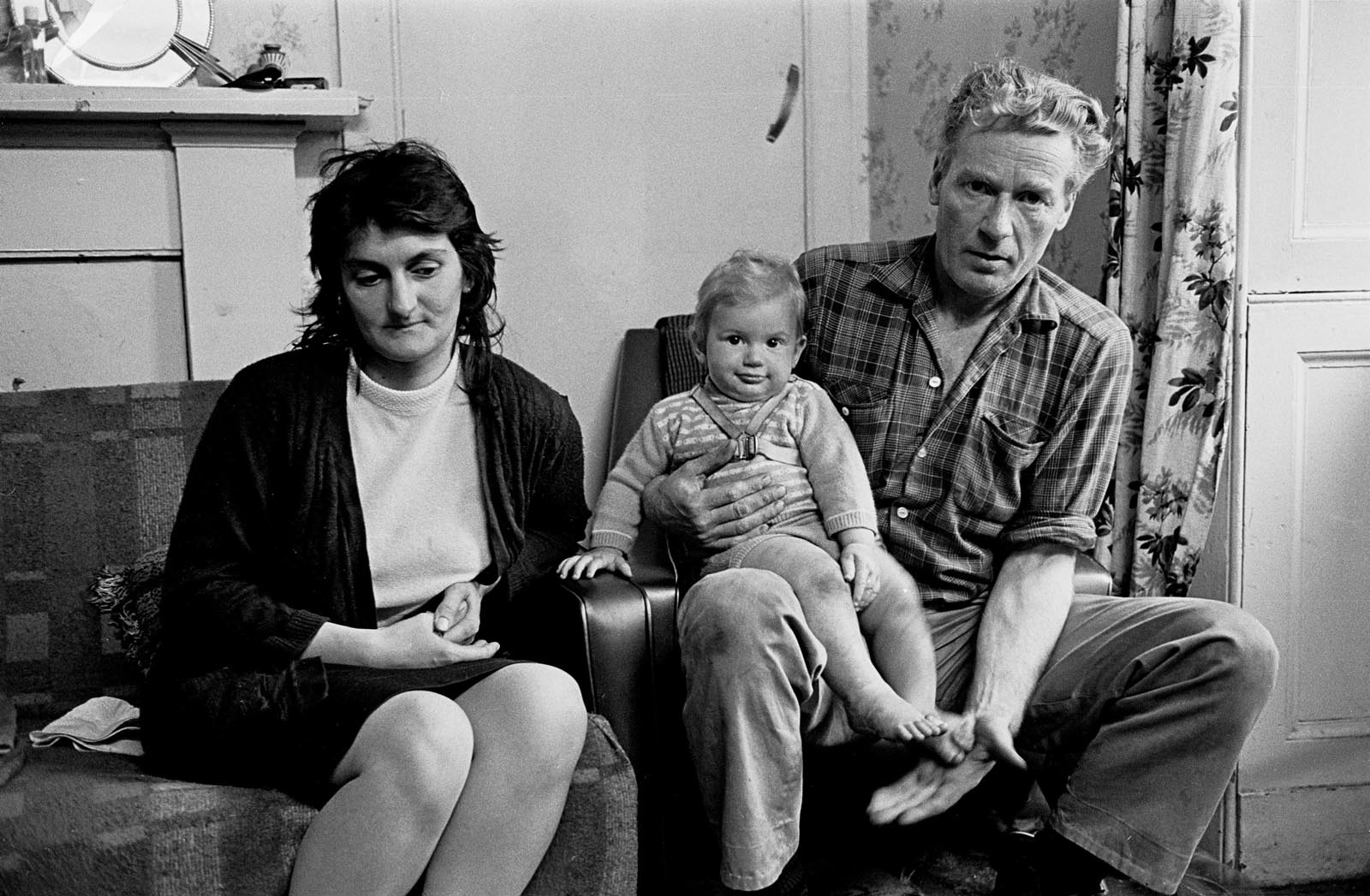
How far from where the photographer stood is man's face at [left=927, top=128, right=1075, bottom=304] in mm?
1755

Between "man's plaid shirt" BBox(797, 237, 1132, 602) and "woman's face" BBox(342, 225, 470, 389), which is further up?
"woman's face" BBox(342, 225, 470, 389)

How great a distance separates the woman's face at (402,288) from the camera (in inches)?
62.0

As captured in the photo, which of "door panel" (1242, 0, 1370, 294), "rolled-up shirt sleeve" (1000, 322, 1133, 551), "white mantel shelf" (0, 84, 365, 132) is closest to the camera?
"rolled-up shirt sleeve" (1000, 322, 1133, 551)

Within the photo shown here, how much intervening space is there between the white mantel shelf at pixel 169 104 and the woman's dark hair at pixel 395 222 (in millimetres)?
611

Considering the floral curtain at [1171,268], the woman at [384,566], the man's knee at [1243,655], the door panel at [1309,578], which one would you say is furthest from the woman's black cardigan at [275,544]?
the door panel at [1309,578]

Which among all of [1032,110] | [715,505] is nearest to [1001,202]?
[1032,110]

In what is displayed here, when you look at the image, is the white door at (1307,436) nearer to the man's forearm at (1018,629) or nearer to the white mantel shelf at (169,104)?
the man's forearm at (1018,629)

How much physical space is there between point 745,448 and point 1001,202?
491 millimetres

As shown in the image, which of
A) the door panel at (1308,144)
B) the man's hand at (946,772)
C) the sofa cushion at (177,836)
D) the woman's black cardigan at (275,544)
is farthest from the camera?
the door panel at (1308,144)

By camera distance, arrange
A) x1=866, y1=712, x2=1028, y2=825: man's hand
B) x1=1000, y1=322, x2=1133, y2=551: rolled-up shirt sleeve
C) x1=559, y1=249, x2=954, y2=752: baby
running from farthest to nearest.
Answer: x1=1000, y1=322, x2=1133, y2=551: rolled-up shirt sleeve → x1=559, y1=249, x2=954, y2=752: baby → x1=866, y1=712, x2=1028, y2=825: man's hand

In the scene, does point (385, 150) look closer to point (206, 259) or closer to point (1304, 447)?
point (206, 259)

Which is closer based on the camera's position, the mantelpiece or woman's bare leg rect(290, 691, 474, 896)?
woman's bare leg rect(290, 691, 474, 896)

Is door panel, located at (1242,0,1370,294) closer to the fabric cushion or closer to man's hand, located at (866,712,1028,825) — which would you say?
Answer: man's hand, located at (866,712,1028,825)

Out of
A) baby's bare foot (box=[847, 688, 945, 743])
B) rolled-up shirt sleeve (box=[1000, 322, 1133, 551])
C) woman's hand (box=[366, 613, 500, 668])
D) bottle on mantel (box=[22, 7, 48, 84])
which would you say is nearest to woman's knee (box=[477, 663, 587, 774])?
woman's hand (box=[366, 613, 500, 668])
